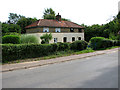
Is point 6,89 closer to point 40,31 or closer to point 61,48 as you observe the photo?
point 61,48

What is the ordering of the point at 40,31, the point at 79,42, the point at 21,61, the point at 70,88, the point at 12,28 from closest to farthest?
the point at 70,88
the point at 21,61
the point at 79,42
the point at 40,31
the point at 12,28

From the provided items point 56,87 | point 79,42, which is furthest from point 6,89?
point 79,42

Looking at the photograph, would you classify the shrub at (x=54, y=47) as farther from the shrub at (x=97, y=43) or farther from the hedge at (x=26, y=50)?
the shrub at (x=97, y=43)

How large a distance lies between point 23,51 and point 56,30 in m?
25.6

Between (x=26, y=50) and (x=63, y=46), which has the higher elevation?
(x=63, y=46)

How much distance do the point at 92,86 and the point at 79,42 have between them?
13083 millimetres

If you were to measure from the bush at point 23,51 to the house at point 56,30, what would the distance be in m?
20.2

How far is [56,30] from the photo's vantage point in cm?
3656

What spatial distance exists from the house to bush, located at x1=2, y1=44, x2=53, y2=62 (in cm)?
2024

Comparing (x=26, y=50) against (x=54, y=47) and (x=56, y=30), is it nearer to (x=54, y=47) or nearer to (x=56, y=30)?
(x=54, y=47)

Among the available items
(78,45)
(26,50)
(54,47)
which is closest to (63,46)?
(54,47)

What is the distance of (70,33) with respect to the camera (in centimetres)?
3947

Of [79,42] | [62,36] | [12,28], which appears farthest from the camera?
[12,28]

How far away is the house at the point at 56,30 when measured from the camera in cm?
3372
